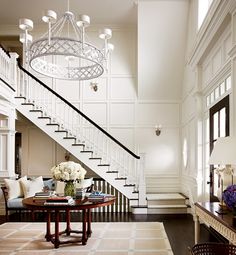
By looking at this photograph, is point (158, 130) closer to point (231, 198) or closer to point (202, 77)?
point (202, 77)

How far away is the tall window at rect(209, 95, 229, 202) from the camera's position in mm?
5314

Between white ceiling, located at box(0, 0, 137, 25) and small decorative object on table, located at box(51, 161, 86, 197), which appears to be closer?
small decorative object on table, located at box(51, 161, 86, 197)

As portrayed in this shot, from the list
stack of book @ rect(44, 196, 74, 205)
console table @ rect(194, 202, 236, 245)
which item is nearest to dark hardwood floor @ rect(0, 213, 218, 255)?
console table @ rect(194, 202, 236, 245)

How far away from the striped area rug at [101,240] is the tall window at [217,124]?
3.95 feet

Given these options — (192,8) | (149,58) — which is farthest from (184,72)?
(192,8)

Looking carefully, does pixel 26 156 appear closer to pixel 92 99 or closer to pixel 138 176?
pixel 92 99

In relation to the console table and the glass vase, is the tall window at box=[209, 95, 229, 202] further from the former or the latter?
the glass vase

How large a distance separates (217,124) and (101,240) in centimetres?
272

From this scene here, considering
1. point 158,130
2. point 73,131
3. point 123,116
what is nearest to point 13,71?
point 73,131

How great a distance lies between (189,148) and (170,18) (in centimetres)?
329

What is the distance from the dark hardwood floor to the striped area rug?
0.51 ft

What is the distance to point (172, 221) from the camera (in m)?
7.35

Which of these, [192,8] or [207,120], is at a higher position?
[192,8]

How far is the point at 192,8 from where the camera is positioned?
8328 millimetres
